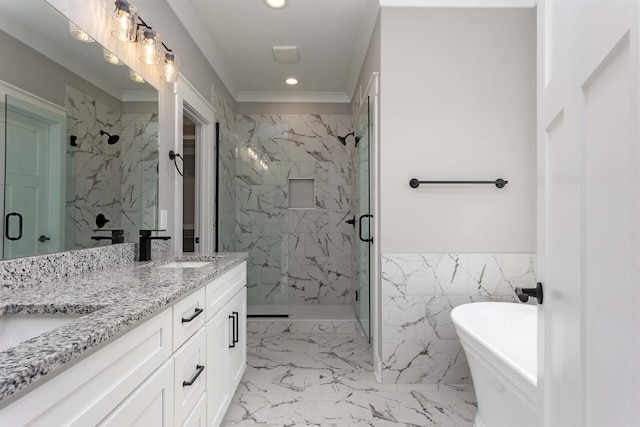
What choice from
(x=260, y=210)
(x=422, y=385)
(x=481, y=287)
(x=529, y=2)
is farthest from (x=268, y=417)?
(x=529, y=2)

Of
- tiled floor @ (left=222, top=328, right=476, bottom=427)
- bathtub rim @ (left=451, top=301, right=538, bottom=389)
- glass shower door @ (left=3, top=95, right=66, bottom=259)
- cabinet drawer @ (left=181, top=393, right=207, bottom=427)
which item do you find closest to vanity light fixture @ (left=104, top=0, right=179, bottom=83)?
glass shower door @ (left=3, top=95, right=66, bottom=259)

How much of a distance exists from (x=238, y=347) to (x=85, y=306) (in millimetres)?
1388

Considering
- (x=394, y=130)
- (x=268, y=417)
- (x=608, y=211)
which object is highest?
(x=394, y=130)

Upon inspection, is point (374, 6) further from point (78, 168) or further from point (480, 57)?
point (78, 168)

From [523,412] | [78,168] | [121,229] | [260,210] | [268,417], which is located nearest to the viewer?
[523,412]

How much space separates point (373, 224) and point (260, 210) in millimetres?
1828

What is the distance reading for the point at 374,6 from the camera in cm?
246

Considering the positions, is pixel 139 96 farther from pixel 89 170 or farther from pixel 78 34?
pixel 89 170

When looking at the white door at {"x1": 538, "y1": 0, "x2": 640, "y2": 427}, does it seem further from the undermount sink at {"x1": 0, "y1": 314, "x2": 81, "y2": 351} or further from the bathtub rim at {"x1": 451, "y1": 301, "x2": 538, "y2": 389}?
the undermount sink at {"x1": 0, "y1": 314, "x2": 81, "y2": 351}

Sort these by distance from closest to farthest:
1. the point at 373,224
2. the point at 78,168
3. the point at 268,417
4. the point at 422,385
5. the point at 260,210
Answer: the point at 78,168 < the point at 268,417 < the point at 422,385 < the point at 373,224 < the point at 260,210

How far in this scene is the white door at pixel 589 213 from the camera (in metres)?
0.54

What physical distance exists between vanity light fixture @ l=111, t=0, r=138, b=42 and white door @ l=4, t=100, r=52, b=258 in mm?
655

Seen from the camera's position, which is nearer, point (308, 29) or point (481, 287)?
point (481, 287)

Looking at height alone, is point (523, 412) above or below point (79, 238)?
below
